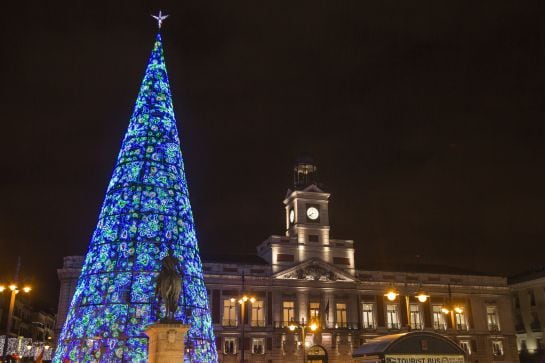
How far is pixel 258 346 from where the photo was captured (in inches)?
2200

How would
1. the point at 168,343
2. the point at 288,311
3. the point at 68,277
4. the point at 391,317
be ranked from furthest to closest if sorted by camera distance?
the point at 391,317 < the point at 288,311 < the point at 68,277 < the point at 168,343

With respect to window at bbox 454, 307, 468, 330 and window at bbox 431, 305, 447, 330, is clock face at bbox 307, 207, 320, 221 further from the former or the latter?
window at bbox 454, 307, 468, 330

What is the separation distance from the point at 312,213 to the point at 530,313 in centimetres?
3013

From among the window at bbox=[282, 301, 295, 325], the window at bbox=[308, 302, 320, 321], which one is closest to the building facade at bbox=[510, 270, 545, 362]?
the window at bbox=[308, 302, 320, 321]

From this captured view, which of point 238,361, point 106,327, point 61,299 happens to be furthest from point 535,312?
point 106,327

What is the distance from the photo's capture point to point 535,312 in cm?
6562

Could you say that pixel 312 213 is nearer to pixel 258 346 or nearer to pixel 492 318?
pixel 258 346

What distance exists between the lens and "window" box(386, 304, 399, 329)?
61.0 metres

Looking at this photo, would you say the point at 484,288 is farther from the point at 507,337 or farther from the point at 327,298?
the point at 327,298

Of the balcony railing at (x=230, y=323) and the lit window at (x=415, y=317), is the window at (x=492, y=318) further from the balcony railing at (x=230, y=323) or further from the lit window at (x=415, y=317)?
the balcony railing at (x=230, y=323)

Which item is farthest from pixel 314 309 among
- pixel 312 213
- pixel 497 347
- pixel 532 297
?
pixel 532 297

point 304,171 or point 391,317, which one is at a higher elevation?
point 304,171

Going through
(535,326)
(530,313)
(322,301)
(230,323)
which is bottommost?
(230,323)

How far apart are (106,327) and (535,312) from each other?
5891cm
